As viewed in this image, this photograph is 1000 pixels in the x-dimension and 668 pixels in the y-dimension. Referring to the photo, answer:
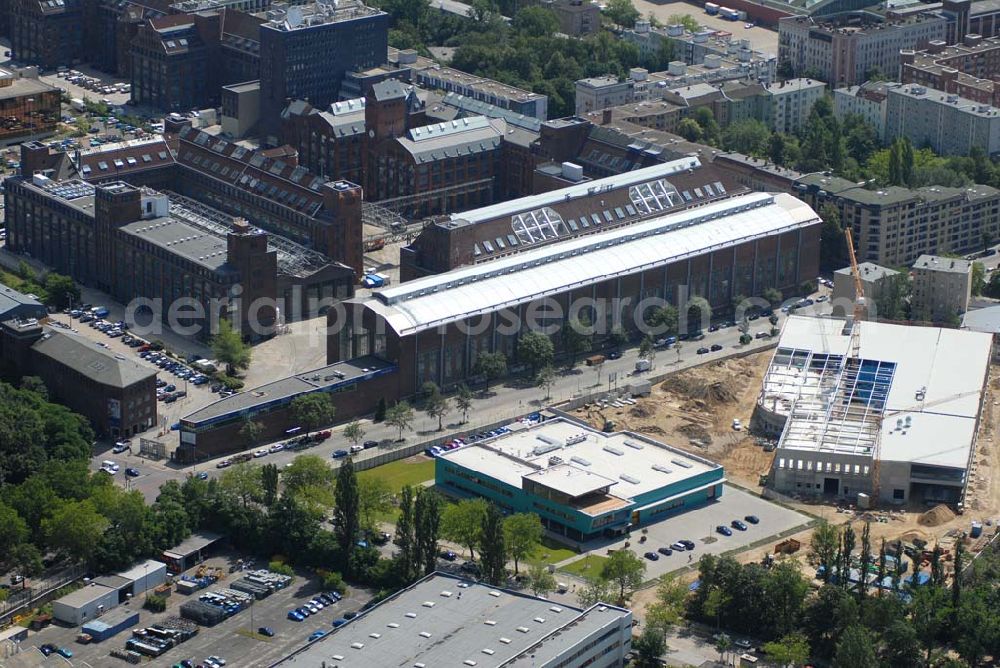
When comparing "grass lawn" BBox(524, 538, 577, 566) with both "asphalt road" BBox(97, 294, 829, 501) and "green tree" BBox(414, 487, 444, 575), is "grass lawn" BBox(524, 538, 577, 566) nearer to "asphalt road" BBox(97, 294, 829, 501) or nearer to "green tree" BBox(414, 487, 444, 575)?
"green tree" BBox(414, 487, 444, 575)

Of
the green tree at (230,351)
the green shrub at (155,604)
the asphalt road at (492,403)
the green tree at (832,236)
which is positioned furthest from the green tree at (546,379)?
the green shrub at (155,604)

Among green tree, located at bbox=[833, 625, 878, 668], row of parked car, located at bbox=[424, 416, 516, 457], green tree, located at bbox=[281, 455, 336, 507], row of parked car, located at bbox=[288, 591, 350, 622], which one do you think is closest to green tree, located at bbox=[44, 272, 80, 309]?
row of parked car, located at bbox=[424, 416, 516, 457]

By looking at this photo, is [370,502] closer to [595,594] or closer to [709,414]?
[595,594]

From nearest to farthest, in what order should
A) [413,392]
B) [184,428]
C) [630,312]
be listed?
[184,428]
[413,392]
[630,312]

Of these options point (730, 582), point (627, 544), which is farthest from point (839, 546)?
point (627, 544)

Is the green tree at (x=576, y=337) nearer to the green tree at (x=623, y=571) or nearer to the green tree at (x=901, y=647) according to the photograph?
the green tree at (x=623, y=571)

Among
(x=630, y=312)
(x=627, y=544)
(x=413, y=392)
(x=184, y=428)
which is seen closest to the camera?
(x=627, y=544)

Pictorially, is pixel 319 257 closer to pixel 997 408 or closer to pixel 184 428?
pixel 184 428

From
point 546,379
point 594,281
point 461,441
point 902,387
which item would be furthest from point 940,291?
point 461,441
